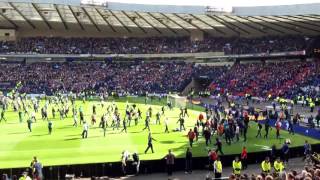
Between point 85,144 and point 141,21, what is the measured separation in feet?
141

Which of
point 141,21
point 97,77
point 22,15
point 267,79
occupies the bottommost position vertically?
point 267,79

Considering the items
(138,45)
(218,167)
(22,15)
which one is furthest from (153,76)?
(218,167)

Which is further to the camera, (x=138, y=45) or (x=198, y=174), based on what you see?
(x=138, y=45)

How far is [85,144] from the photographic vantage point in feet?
106

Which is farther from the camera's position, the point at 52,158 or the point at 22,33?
the point at 22,33

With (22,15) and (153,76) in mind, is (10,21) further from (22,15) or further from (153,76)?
(153,76)

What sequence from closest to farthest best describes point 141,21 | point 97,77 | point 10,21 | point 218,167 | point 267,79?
point 218,167 < point 267,79 < point 141,21 < point 10,21 < point 97,77

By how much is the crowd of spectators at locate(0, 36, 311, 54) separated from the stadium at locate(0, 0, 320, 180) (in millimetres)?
184

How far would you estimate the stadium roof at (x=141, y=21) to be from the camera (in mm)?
62653

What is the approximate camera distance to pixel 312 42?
7725 cm

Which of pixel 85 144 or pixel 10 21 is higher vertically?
pixel 10 21

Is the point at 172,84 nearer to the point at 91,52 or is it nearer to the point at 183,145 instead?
the point at 91,52

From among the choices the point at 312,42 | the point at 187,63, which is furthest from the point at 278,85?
the point at 187,63

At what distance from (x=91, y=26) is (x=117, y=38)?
9.39m
